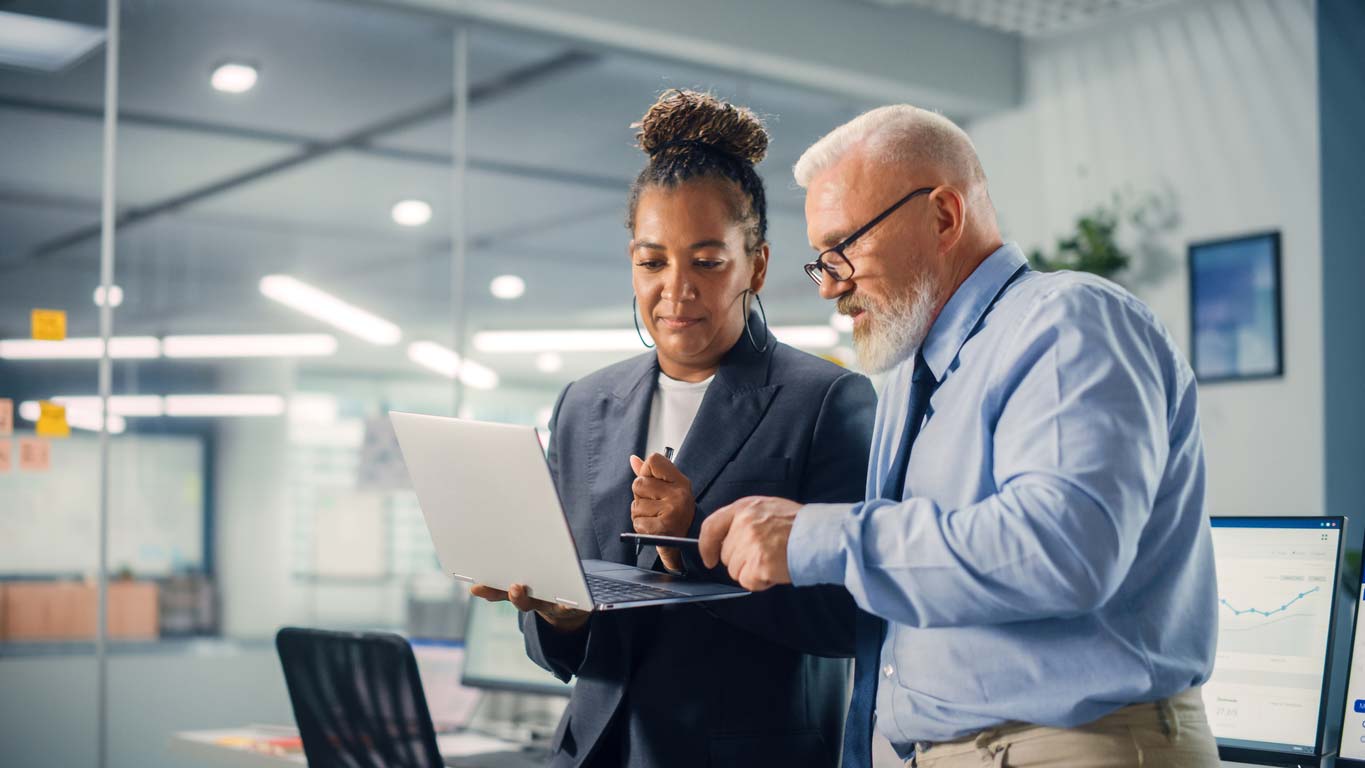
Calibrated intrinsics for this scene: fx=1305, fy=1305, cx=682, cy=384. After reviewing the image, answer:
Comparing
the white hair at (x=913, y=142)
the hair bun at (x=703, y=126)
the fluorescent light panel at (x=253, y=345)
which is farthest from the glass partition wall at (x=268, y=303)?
the white hair at (x=913, y=142)

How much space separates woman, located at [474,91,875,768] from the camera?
1.62m

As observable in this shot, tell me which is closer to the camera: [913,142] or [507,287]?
[913,142]

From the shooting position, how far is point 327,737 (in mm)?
2469

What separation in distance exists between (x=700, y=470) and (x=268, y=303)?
106 inches

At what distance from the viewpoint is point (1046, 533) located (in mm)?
1132

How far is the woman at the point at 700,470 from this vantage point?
5.32 ft

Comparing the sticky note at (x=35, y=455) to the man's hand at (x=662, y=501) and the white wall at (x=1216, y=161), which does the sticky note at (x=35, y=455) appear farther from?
the white wall at (x=1216, y=161)

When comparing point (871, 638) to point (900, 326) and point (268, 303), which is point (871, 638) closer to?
point (900, 326)

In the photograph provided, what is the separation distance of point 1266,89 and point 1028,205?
41.9 inches

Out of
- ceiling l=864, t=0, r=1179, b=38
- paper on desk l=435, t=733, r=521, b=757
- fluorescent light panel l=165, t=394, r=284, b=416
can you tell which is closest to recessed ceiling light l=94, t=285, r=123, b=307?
fluorescent light panel l=165, t=394, r=284, b=416

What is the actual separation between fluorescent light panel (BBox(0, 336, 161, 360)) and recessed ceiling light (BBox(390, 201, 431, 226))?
2.99 ft

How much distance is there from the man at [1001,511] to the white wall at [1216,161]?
3.38 m

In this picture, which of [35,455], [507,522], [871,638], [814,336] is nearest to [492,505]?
[507,522]

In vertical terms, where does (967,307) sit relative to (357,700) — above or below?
above
